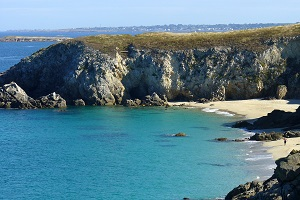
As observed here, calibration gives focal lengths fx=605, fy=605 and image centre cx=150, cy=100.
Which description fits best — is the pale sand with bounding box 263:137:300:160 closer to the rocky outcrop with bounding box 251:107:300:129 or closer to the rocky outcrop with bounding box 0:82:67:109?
the rocky outcrop with bounding box 251:107:300:129

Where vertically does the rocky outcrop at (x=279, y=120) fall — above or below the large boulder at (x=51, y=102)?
above

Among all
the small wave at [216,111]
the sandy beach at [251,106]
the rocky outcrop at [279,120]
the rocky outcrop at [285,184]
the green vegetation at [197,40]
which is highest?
the green vegetation at [197,40]

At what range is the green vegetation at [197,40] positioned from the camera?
9356cm

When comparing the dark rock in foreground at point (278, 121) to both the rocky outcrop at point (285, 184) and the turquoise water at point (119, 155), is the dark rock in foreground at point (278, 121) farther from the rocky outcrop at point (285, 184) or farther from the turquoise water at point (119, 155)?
the rocky outcrop at point (285, 184)

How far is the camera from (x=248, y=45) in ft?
305

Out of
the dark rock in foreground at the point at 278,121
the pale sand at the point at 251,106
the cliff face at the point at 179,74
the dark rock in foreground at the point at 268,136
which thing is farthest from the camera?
the cliff face at the point at 179,74

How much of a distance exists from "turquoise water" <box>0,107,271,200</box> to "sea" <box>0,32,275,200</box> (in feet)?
0.24

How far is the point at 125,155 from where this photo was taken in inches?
2224

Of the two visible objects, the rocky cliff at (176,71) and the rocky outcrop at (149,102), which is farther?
the rocky cliff at (176,71)

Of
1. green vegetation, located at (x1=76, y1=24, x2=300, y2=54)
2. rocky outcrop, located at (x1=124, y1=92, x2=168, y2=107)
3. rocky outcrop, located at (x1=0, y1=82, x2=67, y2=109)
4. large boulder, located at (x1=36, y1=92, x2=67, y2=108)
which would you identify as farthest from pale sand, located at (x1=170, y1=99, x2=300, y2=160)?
rocky outcrop, located at (x1=0, y1=82, x2=67, y2=109)

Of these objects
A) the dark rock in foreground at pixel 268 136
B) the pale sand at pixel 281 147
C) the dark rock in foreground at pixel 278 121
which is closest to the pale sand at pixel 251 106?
the dark rock in foreground at pixel 278 121

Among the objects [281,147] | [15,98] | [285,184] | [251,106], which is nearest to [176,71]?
[251,106]

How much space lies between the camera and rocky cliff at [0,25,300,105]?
88562mm

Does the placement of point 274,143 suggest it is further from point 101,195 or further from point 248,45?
point 248,45
